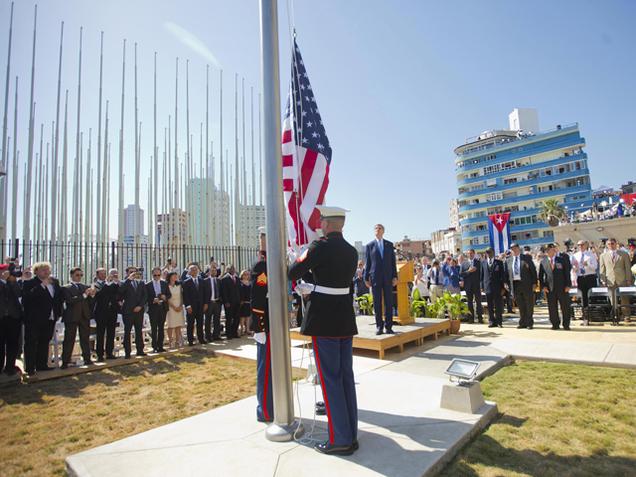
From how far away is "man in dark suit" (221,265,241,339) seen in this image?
10672 mm

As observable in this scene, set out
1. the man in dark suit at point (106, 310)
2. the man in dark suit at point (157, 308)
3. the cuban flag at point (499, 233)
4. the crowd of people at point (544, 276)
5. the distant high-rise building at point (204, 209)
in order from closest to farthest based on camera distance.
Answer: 1. the man in dark suit at point (106, 310)
2. the man in dark suit at point (157, 308)
3. the crowd of people at point (544, 276)
4. the cuban flag at point (499, 233)
5. the distant high-rise building at point (204, 209)

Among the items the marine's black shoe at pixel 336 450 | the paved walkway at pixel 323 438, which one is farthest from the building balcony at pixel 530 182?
the marine's black shoe at pixel 336 450

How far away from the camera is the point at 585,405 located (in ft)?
14.0

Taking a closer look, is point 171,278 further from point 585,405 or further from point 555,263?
point 555,263

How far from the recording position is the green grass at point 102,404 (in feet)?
13.0

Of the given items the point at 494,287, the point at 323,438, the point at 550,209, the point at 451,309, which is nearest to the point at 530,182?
the point at 550,209

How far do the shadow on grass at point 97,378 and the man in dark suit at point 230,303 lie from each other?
172cm

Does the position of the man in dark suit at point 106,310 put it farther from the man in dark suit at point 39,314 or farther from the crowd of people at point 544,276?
the crowd of people at point 544,276

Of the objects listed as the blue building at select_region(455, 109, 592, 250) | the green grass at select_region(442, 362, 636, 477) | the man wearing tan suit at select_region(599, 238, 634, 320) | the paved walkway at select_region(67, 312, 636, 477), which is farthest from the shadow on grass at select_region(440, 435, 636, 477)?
the blue building at select_region(455, 109, 592, 250)

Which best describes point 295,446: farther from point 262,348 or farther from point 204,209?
point 204,209

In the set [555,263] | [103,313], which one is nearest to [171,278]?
[103,313]

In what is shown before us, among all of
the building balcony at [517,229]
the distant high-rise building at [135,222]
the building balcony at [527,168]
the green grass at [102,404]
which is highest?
the building balcony at [527,168]

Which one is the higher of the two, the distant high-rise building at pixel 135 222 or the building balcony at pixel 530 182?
the building balcony at pixel 530 182

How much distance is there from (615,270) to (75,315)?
43.4 ft
